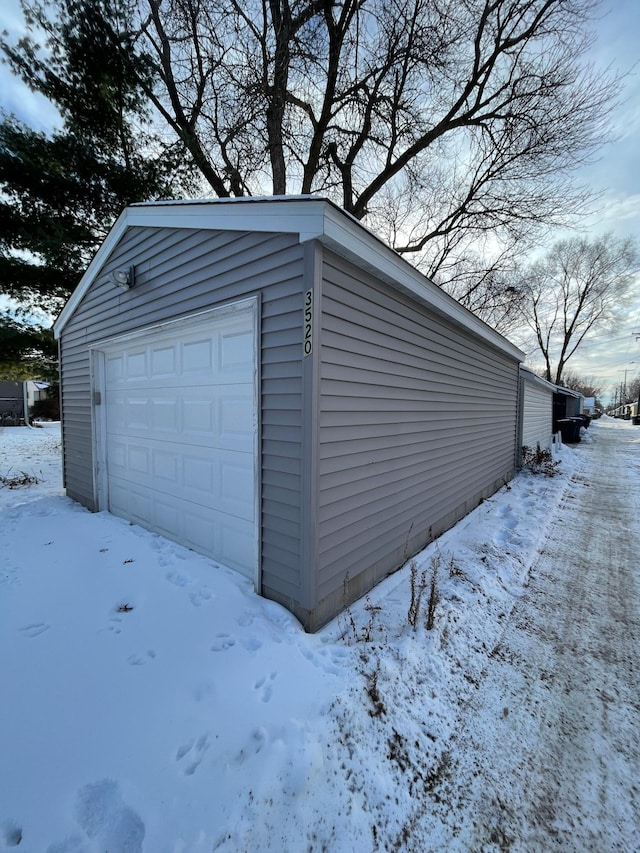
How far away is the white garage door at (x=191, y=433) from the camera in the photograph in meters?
3.08

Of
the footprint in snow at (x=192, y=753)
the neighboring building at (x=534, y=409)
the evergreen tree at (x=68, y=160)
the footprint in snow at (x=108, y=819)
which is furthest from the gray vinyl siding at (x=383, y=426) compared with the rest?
the evergreen tree at (x=68, y=160)

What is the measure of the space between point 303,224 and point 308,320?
0.65 meters

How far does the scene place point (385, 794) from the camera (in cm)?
163

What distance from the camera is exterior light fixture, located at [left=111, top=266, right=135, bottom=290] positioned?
4.24 meters

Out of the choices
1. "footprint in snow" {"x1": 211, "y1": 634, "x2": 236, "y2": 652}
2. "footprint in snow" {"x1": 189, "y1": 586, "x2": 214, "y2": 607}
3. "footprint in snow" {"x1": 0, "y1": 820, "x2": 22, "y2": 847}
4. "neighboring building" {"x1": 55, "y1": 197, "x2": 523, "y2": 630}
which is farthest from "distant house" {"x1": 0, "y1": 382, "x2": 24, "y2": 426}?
"footprint in snow" {"x1": 0, "y1": 820, "x2": 22, "y2": 847}

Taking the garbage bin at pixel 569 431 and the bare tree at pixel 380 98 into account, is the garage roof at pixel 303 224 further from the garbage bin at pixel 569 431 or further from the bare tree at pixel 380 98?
the garbage bin at pixel 569 431

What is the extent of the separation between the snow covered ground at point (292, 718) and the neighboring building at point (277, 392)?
51 cm

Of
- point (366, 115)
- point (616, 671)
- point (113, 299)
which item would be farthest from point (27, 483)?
point (366, 115)

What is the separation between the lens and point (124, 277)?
424cm

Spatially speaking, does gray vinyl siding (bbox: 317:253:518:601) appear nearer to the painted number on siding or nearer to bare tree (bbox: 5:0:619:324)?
the painted number on siding

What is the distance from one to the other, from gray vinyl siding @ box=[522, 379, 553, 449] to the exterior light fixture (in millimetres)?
9360

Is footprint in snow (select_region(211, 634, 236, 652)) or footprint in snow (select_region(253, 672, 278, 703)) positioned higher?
footprint in snow (select_region(211, 634, 236, 652))

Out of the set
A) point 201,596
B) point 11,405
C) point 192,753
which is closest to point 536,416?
point 201,596

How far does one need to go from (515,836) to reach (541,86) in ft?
37.9
